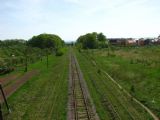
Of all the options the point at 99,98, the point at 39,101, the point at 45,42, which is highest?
the point at 45,42

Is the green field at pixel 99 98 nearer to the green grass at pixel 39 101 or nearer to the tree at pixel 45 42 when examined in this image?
the green grass at pixel 39 101

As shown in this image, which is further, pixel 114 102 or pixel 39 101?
pixel 39 101

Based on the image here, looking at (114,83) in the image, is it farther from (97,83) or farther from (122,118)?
(122,118)

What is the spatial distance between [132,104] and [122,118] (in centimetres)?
381

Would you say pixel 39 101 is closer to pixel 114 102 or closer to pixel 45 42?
pixel 114 102

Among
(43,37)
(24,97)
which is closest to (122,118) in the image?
Result: (24,97)

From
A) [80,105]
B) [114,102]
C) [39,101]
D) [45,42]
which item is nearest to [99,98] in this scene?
[114,102]

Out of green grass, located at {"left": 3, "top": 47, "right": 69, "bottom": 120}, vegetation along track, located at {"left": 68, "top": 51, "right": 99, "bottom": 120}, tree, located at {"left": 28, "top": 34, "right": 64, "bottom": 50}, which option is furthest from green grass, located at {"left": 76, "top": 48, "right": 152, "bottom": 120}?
tree, located at {"left": 28, "top": 34, "right": 64, "bottom": 50}

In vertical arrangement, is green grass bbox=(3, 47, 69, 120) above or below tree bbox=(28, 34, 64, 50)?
below

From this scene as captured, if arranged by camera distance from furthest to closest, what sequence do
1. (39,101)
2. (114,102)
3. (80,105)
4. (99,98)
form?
(99,98), (39,101), (114,102), (80,105)

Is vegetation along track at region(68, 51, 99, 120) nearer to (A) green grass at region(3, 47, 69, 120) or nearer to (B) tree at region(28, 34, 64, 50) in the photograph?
(A) green grass at region(3, 47, 69, 120)

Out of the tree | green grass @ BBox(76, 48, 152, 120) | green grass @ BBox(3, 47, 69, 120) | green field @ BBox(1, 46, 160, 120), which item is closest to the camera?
green grass @ BBox(76, 48, 152, 120)

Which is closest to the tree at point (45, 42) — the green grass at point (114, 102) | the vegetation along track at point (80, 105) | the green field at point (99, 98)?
the green field at point (99, 98)

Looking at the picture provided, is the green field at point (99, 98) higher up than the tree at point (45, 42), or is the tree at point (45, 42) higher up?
the tree at point (45, 42)
